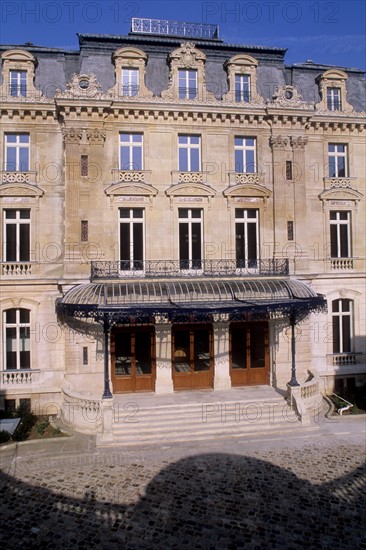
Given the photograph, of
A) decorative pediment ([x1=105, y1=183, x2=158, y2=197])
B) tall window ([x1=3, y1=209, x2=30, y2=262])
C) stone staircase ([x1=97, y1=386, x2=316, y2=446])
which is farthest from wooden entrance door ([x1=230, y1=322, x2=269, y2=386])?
tall window ([x1=3, y1=209, x2=30, y2=262])

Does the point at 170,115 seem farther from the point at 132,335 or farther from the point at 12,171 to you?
the point at 132,335

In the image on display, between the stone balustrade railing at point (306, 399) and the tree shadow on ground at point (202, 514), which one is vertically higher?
the stone balustrade railing at point (306, 399)

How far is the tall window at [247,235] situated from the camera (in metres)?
18.9

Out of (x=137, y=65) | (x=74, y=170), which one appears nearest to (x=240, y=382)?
(x=74, y=170)

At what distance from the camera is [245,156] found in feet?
63.1

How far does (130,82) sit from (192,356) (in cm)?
1244

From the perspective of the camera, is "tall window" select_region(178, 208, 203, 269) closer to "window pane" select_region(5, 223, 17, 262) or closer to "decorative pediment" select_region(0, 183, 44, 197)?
"decorative pediment" select_region(0, 183, 44, 197)

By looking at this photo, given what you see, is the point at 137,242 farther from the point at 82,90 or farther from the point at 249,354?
the point at 249,354

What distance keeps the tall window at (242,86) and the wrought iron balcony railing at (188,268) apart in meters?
7.73

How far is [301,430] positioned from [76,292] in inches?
391

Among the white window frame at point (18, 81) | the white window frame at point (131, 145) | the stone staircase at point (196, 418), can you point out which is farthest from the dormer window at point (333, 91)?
the stone staircase at point (196, 418)

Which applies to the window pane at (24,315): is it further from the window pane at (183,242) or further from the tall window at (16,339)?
the window pane at (183,242)

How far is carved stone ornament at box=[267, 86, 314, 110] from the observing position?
18797 mm

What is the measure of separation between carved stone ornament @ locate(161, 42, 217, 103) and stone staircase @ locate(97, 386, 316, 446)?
42.5ft
